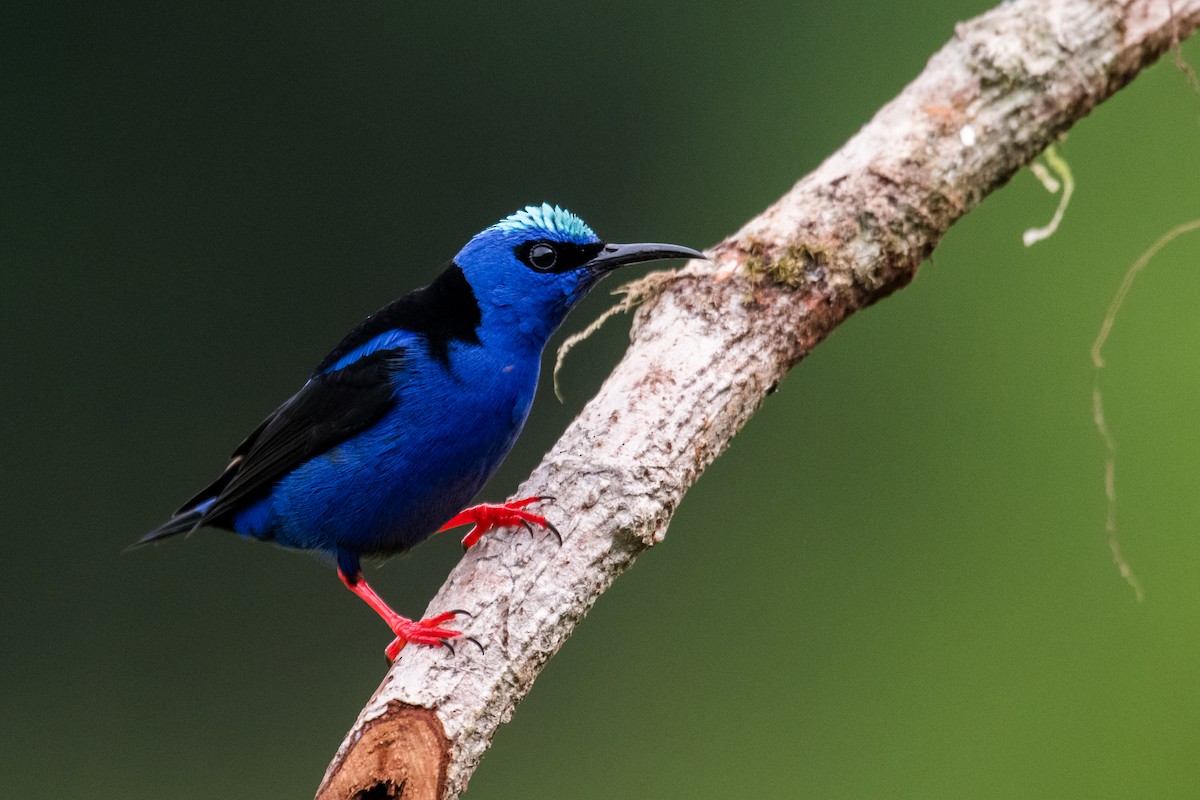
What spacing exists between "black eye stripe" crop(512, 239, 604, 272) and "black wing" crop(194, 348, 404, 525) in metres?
0.46

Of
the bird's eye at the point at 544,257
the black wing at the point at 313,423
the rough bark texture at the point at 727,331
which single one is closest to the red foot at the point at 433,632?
the rough bark texture at the point at 727,331

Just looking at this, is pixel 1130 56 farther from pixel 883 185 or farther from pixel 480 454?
pixel 480 454

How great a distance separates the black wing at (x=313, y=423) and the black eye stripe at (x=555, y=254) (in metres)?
0.46

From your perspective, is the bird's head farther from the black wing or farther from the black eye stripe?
the black wing

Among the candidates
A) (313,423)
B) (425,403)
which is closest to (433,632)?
(425,403)

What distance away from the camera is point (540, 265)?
12.6 ft

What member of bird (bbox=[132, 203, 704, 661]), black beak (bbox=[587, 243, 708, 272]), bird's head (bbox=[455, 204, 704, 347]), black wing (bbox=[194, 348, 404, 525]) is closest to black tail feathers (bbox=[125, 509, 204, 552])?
black wing (bbox=[194, 348, 404, 525])

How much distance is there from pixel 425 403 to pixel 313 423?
0.43 m

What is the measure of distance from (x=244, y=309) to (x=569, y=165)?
221 cm

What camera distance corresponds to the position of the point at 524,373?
3.74 meters

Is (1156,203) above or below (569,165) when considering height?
below

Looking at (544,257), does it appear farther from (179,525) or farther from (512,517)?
(179,525)

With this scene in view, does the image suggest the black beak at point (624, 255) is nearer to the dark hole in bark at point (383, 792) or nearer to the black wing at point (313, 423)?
the black wing at point (313, 423)

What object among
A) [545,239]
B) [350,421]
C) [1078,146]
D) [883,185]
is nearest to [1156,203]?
[1078,146]
